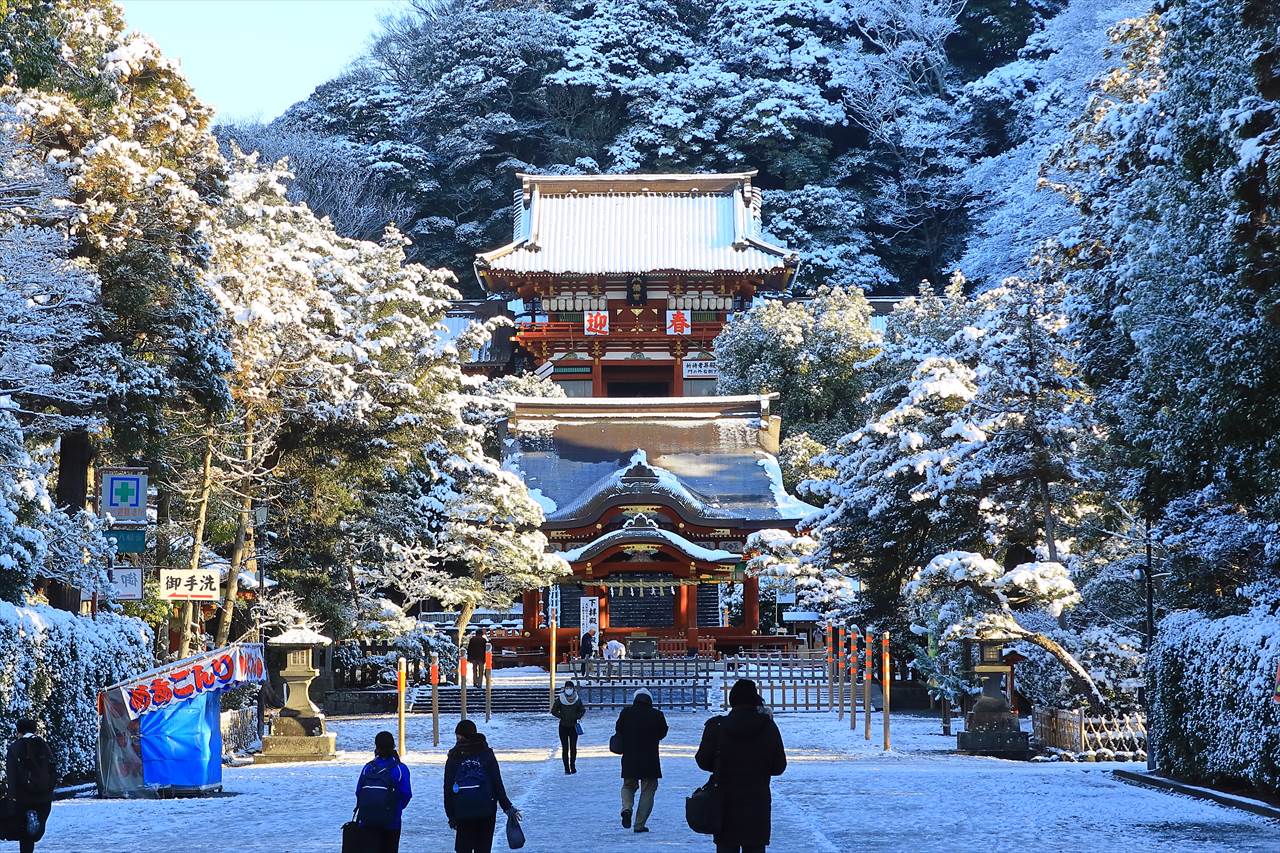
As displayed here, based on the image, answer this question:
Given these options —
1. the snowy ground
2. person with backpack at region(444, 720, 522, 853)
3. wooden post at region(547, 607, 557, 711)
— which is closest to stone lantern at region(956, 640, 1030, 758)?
the snowy ground

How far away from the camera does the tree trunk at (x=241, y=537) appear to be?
2030 centimetres

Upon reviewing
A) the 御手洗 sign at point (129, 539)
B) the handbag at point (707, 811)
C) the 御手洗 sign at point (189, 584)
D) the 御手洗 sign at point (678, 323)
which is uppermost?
the 御手洗 sign at point (678, 323)

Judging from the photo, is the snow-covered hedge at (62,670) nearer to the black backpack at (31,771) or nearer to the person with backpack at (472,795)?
the black backpack at (31,771)

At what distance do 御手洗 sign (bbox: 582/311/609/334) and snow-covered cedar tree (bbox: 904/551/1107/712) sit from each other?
27.6m

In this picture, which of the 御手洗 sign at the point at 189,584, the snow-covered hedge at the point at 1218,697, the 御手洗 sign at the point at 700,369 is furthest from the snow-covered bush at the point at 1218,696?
the 御手洗 sign at the point at 700,369

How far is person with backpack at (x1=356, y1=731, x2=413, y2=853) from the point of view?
26.9 ft

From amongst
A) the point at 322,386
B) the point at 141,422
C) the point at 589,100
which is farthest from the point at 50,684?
the point at 589,100

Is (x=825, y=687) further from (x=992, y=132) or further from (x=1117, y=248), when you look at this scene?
(x=992, y=132)

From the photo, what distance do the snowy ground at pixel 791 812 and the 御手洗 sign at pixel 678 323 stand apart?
94.9 ft

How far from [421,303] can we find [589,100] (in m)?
33.9

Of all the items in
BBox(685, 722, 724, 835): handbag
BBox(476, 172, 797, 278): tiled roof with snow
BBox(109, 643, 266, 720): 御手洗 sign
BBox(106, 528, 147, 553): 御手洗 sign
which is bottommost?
BBox(685, 722, 724, 835): handbag

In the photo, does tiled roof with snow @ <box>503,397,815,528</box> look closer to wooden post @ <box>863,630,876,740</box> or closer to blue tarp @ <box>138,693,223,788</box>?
wooden post @ <box>863,630,876,740</box>

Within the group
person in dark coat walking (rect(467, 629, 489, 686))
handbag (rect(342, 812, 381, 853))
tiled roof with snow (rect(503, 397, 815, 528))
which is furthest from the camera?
tiled roof with snow (rect(503, 397, 815, 528))

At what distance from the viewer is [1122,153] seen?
50.0 ft
